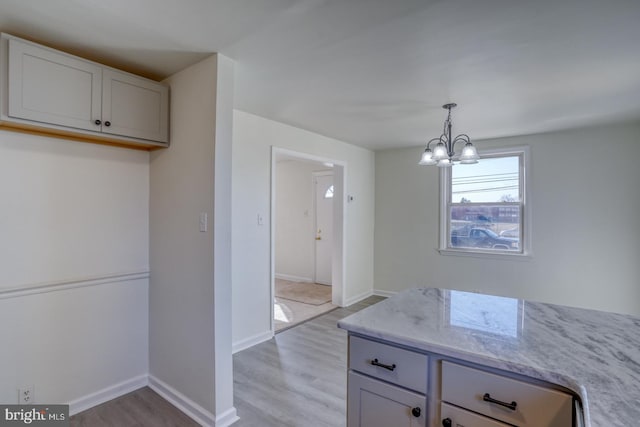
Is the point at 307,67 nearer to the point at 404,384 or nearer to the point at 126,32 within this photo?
the point at 126,32

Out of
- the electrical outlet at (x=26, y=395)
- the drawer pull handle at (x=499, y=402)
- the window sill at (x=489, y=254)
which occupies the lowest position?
the electrical outlet at (x=26, y=395)

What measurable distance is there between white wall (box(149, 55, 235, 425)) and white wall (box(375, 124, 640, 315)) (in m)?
3.46

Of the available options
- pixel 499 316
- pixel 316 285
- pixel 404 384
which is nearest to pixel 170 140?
pixel 404 384

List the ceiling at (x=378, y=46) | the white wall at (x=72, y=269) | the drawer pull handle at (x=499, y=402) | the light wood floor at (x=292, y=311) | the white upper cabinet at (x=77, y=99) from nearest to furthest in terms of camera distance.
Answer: the drawer pull handle at (x=499, y=402)
the ceiling at (x=378, y=46)
the white upper cabinet at (x=77, y=99)
the white wall at (x=72, y=269)
the light wood floor at (x=292, y=311)

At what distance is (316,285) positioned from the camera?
5918mm

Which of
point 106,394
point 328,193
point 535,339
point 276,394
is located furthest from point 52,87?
point 328,193

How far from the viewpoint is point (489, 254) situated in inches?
168

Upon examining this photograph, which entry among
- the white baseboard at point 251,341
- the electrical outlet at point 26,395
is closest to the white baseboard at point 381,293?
the white baseboard at point 251,341

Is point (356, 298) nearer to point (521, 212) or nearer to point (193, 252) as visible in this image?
point (521, 212)

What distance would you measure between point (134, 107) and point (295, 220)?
4324mm

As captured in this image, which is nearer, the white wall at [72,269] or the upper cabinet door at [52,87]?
the upper cabinet door at [52,87]

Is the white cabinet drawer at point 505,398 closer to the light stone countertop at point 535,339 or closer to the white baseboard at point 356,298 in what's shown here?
the light stone countertop at point 535,339

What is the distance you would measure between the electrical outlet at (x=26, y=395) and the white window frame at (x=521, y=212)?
443cm

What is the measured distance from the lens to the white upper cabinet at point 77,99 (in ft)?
5.65
